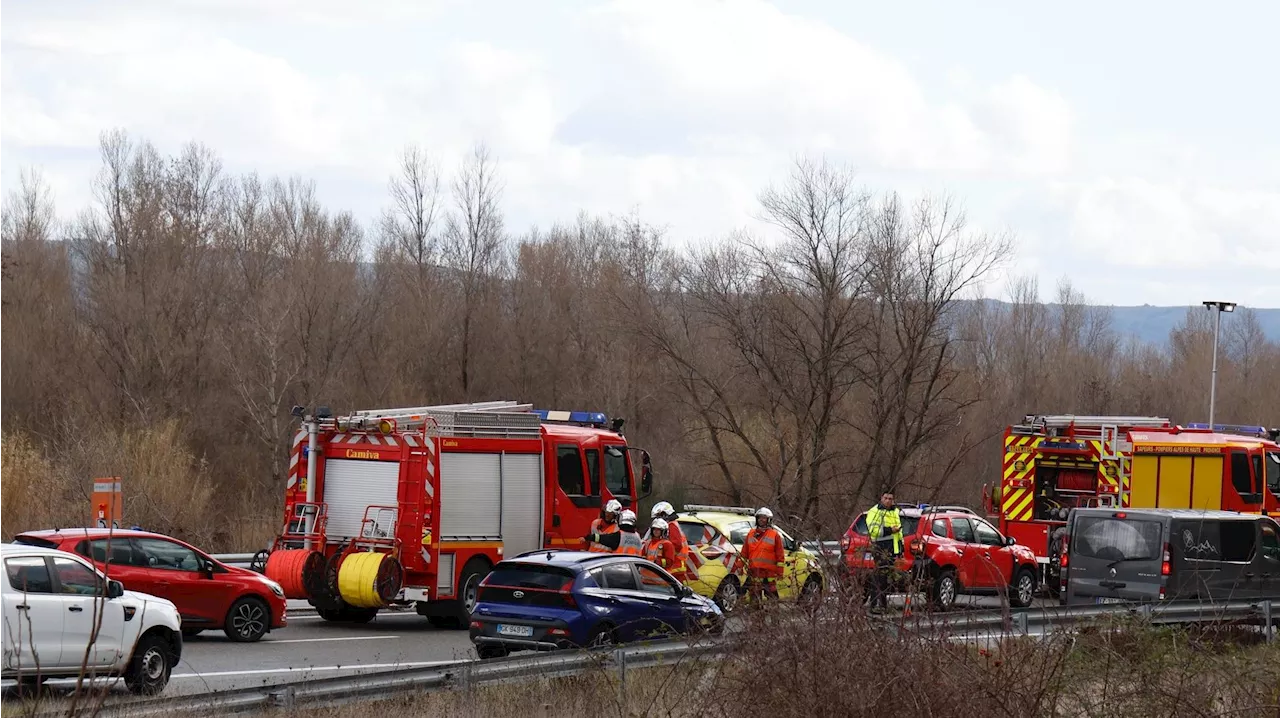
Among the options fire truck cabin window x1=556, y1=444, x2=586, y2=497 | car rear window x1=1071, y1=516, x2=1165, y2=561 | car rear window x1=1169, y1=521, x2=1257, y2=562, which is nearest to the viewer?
car rear window x1=1169, y1=521, x2=1257, y2=562

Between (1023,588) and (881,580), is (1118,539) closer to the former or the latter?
(1023,588)

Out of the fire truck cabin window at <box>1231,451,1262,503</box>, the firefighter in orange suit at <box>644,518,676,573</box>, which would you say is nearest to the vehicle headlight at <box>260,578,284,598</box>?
the firefighter in orange suit at <box>644,518,676,573</box>

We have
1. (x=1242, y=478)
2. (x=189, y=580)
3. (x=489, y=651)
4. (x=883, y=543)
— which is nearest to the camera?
(x=883, y=543)

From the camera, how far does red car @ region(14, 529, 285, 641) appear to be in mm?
17266

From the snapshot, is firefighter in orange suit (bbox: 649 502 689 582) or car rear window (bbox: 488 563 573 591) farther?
firefighter in orange suit (bbox: 649 502 689 582)

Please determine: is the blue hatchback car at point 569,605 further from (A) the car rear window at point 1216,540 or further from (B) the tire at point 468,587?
(A) the car rear window at point 1216,540

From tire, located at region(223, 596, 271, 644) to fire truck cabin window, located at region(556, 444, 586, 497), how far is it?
480 centimetres

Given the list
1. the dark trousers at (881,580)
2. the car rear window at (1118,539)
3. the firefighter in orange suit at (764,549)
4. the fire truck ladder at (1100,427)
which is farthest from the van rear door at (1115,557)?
the dark trousers at (881,580)

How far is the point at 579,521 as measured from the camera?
2159cm

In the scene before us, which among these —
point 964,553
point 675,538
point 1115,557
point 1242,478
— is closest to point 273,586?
point 675,538

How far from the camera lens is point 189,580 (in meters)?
17.9

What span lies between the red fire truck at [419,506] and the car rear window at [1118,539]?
6157 mm

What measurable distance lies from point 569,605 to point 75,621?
14.8ft

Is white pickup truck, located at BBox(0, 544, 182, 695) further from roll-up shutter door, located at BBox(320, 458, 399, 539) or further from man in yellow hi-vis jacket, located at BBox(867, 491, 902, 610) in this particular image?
man in yellow hi-vis jacket, located at BBox(867, 491, 902, 610)
